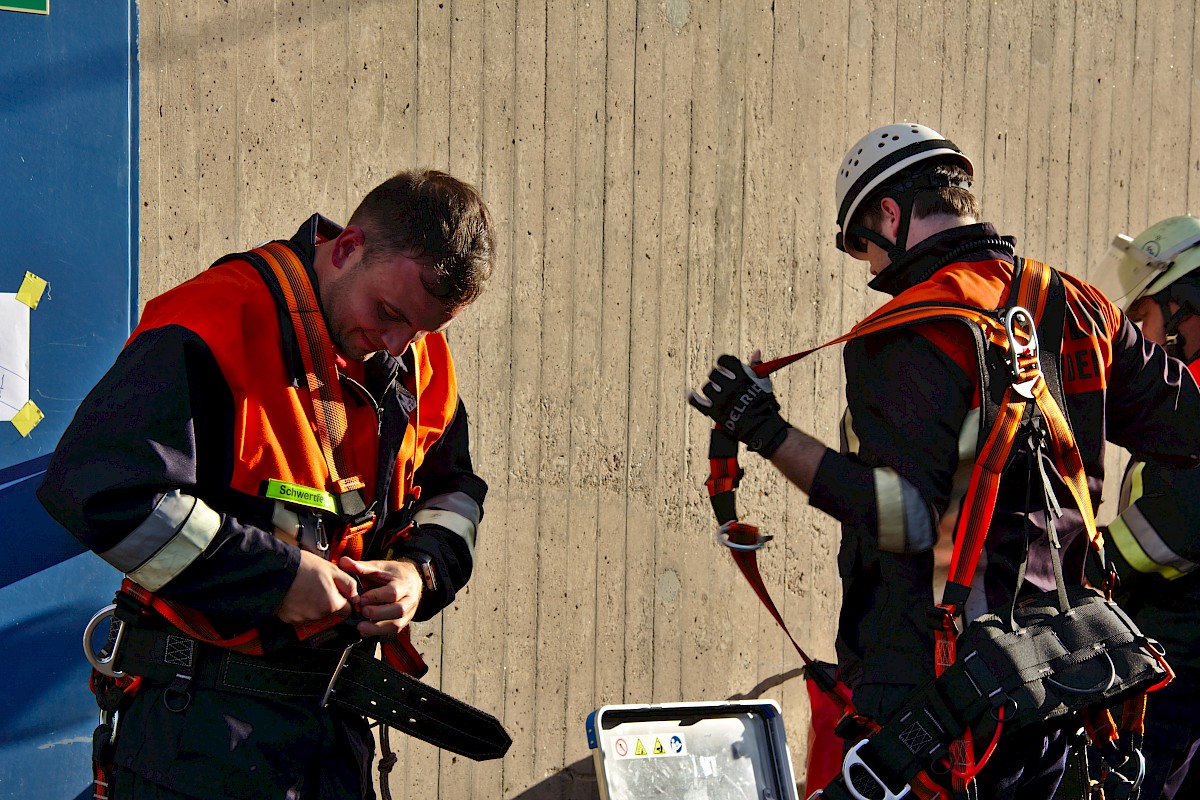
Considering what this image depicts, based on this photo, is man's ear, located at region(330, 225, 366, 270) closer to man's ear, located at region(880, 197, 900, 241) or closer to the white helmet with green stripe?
man's ear, located at region(880, 197, 900, 241)

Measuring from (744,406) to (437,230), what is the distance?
94 centimetres

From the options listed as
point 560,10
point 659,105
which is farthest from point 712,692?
point 560,10

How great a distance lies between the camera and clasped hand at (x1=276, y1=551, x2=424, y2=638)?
2.51 m

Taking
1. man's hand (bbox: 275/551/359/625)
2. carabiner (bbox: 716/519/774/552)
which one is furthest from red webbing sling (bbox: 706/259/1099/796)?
man's hand (bbox: 275/551/359/625)

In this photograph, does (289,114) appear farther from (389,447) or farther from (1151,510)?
(1151,510)

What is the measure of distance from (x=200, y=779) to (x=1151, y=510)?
3.13 metres

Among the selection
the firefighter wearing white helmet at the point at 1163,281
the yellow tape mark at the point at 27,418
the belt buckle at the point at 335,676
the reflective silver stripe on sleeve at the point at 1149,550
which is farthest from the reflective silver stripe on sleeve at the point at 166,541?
the firefighter wearing white helmet at the point at 1163,281

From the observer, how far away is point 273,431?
8.38 feet

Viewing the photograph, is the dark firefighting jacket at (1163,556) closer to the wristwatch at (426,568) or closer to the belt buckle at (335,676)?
the wristwatch at (426,568)

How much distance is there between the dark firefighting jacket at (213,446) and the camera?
237 centimetres

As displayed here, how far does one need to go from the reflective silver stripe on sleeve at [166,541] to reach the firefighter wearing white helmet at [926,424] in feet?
4.12

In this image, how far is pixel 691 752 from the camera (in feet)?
12.4

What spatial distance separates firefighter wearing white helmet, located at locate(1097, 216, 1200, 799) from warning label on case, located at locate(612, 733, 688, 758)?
1642 millimetres

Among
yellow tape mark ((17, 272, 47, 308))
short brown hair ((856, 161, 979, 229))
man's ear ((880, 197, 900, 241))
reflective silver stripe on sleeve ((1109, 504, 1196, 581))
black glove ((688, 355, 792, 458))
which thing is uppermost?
short brown hair ((856, 161, 979, 229))
